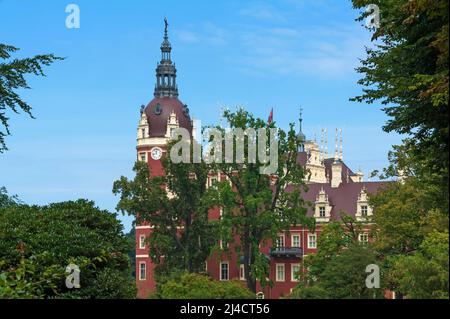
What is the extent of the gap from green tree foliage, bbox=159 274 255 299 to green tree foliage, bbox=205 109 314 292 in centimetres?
3094

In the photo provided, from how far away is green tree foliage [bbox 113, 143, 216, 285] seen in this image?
72312 mm

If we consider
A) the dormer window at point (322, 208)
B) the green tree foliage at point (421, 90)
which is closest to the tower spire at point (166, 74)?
the dormer window at point (322, 208)

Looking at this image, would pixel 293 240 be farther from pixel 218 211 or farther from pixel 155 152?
pixel 155 152

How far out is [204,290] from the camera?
28703 mm

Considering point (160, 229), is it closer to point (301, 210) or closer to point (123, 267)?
point (301, 210)

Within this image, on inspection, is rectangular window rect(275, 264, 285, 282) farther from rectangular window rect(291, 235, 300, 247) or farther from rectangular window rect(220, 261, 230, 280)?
rectangular window rect(220, 261, 230, 280)

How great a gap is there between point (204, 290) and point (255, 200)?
3326 centimetres

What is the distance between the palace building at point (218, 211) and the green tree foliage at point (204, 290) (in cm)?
3458

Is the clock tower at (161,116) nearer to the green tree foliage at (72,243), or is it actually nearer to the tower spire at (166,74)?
the tower spire at (166,74)

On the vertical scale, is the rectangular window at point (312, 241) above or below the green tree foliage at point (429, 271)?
above

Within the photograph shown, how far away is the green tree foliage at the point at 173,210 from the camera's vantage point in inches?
2847

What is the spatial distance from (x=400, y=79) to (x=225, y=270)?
57538 mm

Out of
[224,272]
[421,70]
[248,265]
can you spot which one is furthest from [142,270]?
[421,70]
